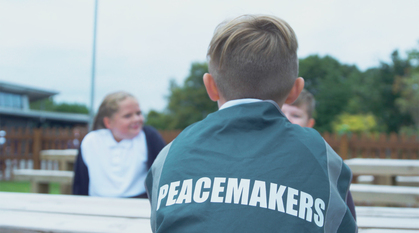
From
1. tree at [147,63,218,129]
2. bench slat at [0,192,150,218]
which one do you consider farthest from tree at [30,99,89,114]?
bench slat at [0,192,150,218]

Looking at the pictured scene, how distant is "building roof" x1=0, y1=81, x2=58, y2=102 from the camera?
115 feet

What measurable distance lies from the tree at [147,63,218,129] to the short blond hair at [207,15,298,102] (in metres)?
41.1

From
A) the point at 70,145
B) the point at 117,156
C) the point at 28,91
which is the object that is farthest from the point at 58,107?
the point at 117,156

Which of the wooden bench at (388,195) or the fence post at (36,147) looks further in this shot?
the fence post at (36,147)

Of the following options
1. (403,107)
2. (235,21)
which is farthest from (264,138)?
(403,107)

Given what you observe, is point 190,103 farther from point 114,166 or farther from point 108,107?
point 114,166

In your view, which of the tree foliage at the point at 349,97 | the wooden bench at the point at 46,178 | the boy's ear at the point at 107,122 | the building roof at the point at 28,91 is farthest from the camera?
the building roof at the point at 28,91

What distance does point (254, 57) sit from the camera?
1000 millimetres

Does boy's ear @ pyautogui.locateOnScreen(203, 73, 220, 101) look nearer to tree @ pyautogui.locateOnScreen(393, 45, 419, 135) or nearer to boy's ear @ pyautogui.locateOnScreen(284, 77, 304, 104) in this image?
boy's ear @ pyautogui.locateOnScreen(284, 77, 304, 104)

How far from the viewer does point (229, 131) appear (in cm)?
92

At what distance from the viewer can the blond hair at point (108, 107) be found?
286cm

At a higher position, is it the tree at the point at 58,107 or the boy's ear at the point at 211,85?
the boy's ear at the point at 211,85

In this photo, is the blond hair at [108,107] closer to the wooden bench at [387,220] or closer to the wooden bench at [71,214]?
the wooden bench at [71,214]

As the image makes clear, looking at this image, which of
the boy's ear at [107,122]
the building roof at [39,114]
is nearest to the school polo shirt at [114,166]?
the boy's ear at [107,122]
